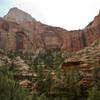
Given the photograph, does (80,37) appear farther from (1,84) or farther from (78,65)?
(1,84)

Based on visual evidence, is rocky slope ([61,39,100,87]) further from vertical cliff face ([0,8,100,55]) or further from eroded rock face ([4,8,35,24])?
eroded rock face ([4,8,35,24])

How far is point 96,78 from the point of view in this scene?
26.1 m

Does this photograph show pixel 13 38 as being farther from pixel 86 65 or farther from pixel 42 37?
pixel 86 65

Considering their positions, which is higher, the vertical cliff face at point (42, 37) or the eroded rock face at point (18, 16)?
the eroded rock face at point (18, 16)

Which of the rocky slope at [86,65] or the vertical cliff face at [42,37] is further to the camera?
the vertical cliff face at [42,37]

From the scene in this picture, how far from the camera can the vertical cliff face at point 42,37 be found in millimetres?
75562

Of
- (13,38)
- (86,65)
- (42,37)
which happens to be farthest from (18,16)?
(86,65)

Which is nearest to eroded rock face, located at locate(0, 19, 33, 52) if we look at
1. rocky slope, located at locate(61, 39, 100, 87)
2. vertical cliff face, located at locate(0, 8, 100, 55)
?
vertical cliff face, located at locate(0, 8, 100, 55)

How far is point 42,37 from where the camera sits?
87250 mm

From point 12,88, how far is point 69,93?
35.1 feet

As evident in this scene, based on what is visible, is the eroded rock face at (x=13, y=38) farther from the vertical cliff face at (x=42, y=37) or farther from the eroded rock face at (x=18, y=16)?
the eroded rock face at (x=18, y=16)

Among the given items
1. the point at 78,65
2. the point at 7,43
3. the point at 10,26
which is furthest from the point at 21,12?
the point at 78,65

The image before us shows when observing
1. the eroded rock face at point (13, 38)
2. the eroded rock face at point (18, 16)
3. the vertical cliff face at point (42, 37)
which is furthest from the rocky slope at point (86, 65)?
the eroded rock face at point (18, 16)

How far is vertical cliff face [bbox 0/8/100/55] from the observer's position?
75562 mm
